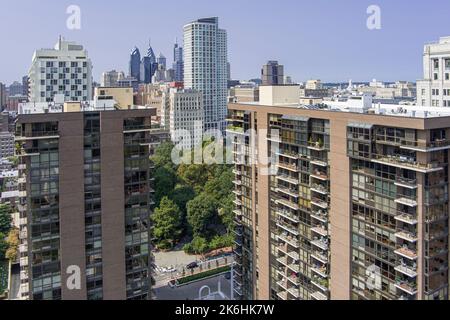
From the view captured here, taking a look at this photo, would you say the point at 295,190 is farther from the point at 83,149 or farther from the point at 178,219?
the point at 178,219

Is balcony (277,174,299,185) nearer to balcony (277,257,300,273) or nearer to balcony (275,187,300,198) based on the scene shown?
balcony (275,187,300,198)

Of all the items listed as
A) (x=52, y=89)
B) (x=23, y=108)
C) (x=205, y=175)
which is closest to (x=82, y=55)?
(x=52, y=89)

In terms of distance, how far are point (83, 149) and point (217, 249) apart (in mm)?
19115

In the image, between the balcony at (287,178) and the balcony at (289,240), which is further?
the balcony at (289,240)

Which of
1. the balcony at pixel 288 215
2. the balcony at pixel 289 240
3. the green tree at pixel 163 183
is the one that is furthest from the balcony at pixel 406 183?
the green tree at pixel 163 183

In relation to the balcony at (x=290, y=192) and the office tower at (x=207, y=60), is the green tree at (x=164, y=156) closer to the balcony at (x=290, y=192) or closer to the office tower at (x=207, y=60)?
the balcony at (x=290, y=192)

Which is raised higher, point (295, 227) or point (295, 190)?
point (295, 190)

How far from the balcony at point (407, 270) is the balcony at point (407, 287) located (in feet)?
1.07

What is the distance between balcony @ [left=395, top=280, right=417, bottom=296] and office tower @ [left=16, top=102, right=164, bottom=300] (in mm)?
7674

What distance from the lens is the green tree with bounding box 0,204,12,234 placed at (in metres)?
34.0

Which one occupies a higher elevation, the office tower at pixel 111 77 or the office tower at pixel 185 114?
the office tower at pixel 111 77

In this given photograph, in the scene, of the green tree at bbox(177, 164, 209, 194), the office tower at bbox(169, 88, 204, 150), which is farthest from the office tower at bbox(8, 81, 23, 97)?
the green tree at bbox(177, 164, 209, 194)

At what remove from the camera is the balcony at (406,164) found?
1169cm
